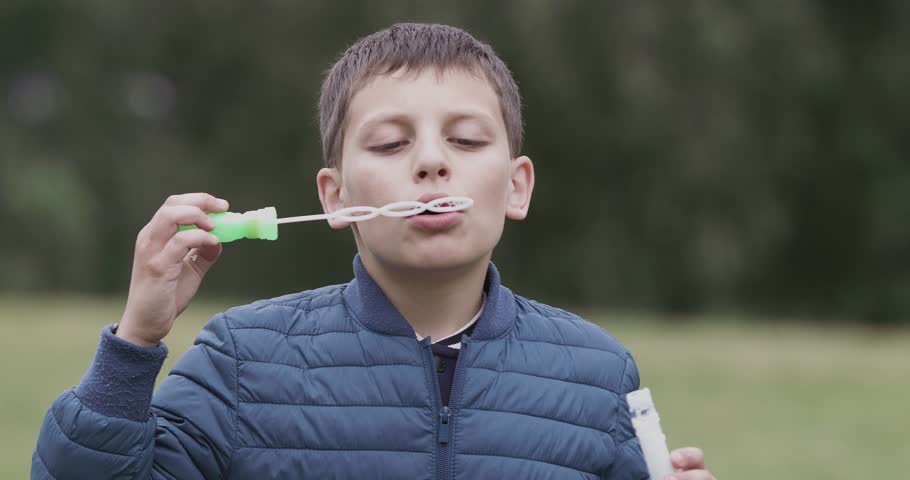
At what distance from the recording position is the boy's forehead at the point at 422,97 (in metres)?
2.50

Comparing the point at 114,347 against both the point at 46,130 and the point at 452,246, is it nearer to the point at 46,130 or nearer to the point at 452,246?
the point at 452,246

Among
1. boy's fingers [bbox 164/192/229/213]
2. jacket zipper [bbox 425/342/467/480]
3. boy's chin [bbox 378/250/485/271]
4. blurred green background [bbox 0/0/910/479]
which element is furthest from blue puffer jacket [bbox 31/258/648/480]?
blurred green background [bbox 0/0/910/479]

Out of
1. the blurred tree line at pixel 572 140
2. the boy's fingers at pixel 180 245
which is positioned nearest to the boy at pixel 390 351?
the boy's fingers at pixel 180 245

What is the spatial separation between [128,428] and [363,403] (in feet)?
1.53

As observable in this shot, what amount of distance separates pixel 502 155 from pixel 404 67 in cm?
27

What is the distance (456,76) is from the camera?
257 centimetres

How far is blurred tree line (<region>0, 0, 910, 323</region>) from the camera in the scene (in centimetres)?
1767

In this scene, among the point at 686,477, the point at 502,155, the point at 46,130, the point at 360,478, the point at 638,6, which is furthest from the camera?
the point at 46,130

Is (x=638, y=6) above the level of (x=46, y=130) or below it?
above

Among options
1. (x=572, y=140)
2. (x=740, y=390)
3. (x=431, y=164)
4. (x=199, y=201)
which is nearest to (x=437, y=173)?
(x=431, y=164)

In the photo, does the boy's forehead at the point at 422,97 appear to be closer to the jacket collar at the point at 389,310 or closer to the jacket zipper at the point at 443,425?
the jacket collar at the point at 389,310

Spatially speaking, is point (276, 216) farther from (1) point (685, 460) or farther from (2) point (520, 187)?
(1) point (685, 460)

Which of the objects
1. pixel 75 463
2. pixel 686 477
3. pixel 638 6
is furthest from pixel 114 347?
pixel 638 6

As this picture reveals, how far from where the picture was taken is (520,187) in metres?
2.74
